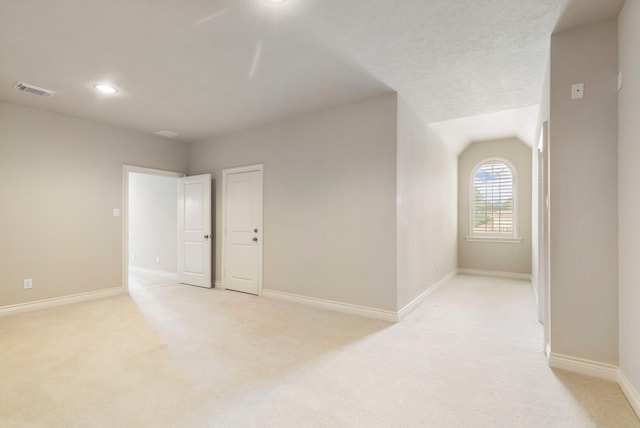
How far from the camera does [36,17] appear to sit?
2.26m

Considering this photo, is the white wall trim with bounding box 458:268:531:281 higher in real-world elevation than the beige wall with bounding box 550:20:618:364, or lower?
lower

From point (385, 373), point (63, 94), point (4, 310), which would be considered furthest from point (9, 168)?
point (385, 373)

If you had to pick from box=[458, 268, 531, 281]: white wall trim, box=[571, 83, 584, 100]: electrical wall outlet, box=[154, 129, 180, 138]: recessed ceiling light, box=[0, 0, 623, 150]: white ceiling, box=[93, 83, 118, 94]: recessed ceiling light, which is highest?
box=[0, 0, 623, 150]: white ceiling

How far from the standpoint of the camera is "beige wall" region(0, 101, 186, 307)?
153 inches

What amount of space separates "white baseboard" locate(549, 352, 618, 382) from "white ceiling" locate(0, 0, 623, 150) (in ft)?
8.24

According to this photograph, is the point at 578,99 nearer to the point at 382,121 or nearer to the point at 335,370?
the point at 382,121

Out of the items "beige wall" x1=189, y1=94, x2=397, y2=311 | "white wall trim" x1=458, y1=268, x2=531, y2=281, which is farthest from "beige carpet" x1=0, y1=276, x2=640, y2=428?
"white wall trim" x1=458, y1=268, x2=531, y2=281

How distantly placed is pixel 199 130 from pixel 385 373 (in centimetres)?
446

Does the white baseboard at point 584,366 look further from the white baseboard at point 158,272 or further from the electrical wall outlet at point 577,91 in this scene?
the white baseboard at point 158,272

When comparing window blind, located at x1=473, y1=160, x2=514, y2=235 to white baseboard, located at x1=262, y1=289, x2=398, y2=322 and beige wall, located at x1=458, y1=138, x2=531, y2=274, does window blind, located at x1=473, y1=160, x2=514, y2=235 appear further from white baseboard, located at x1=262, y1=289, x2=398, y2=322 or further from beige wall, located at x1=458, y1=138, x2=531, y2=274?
white baseboard, located at x1=262, y1=289, x2=398, y2=322

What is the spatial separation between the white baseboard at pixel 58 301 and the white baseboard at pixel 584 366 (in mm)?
5473

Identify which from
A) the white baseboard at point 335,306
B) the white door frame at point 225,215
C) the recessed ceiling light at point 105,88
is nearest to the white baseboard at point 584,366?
the white baseboard at point 335,306

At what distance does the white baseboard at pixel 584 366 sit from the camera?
2.29 meters

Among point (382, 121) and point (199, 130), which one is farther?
point (199, 130)
